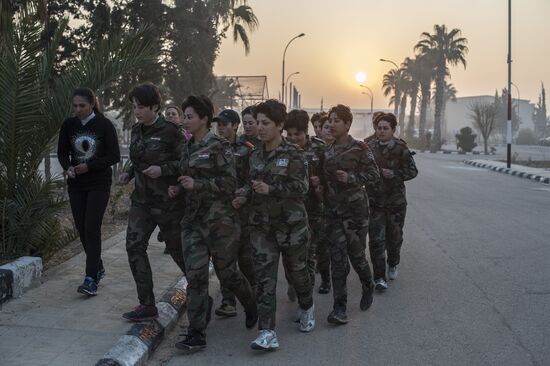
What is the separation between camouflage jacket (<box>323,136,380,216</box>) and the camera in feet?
17.0

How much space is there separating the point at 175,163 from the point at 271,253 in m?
0.99

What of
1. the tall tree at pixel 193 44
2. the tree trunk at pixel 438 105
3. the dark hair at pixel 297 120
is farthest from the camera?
the tree trunk at pixel 438 105

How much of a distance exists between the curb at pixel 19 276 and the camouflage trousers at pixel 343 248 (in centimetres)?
262

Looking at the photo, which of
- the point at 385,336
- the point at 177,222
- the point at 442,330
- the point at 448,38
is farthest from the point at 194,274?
the point at 448,38

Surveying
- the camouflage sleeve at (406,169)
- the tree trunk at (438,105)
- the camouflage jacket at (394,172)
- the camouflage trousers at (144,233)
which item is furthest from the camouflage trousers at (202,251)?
the tree trunk at (438,105)

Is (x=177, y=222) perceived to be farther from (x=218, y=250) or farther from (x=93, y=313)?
(x=93, y=313)

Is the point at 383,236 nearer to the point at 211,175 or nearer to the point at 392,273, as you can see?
the point at 392,273

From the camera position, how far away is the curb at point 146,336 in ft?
13.0

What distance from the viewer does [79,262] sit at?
6629 millimetres

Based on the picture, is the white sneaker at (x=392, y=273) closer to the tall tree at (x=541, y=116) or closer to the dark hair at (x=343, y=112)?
the dark hair at (x=343, y=112)

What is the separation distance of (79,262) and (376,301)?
10.2 feet

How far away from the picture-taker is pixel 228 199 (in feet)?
14.4

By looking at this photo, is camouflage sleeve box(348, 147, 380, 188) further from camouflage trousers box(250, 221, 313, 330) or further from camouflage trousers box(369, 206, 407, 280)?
camouflage trousers box(369, 206, 407, 280)

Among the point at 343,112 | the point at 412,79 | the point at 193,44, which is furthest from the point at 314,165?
the point at 412,79
